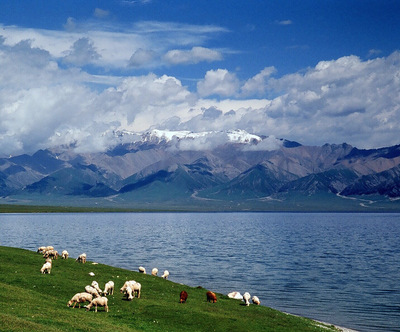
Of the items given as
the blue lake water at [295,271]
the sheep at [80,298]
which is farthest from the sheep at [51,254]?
the sheep at [80,298]

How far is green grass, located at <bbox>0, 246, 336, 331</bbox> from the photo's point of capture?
108 feet

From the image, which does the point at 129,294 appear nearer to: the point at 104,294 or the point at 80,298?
the point at 104,294

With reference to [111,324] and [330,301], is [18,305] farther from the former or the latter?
[330,301]

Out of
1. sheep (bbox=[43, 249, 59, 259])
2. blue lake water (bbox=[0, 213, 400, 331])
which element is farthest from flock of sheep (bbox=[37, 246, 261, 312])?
sheep (bbox=[43, 249, 59, 259])

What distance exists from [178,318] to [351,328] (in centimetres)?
1897

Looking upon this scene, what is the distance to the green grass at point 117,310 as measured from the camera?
108 ft

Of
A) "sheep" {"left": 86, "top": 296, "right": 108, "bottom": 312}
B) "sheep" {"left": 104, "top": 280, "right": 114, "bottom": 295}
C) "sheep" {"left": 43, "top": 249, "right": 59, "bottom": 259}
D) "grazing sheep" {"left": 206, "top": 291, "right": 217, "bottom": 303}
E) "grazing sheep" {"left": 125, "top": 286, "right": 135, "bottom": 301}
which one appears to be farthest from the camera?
"sheep" {"left": 43, "top": 249, "right": 59, "bottom": 259}

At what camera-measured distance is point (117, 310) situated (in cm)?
4062

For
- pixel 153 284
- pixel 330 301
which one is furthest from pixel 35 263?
pixel 330 301

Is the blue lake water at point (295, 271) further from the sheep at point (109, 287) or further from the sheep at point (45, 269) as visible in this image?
the sheep at point (45, 269)

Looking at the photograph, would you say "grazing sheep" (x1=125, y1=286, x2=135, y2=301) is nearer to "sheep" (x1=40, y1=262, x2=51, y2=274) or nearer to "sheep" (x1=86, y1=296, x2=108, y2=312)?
"sheep" (x1=86, y1=296, x2=108, y2=312)

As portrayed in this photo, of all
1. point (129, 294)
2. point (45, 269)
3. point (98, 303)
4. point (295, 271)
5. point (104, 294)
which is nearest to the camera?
point (98, 303)

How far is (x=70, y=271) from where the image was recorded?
191ft

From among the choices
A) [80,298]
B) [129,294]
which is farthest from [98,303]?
[129,294]
